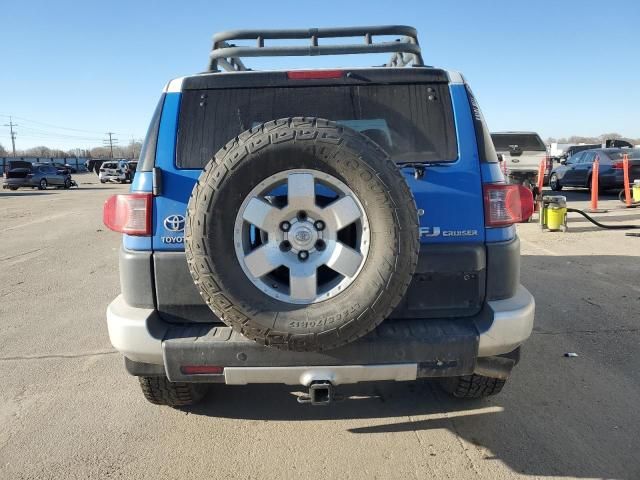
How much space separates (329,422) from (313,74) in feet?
6.84

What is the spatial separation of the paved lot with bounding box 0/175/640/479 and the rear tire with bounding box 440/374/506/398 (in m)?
0.11

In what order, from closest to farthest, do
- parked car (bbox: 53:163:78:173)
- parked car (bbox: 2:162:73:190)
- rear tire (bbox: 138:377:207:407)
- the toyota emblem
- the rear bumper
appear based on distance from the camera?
1. the rear bumper
2. the toyota emblem
3. rear tire (bbox: 138:377:207:407)
4. parked car (bbox: 2:162:73:190)
5. parked car (bbox: 53:163:78:173)

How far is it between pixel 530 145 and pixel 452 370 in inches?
561

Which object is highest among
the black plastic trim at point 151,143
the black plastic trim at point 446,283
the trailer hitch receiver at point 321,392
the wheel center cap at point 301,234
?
the black plastic trim at point 151,143

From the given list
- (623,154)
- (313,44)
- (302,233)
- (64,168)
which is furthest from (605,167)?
(64,168)

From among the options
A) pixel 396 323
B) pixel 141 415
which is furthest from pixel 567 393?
pixel 141 415

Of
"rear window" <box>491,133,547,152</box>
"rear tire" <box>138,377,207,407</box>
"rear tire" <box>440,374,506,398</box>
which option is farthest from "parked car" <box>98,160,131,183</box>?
"rear tire" <box>440,374,506,398</box>

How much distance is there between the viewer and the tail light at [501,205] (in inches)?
98.8

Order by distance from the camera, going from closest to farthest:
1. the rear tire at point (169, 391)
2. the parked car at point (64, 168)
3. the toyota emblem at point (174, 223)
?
the toyota emblem at point (174, 223) < the rear tire at point (169, 391) < the parked car at point (64, 168)

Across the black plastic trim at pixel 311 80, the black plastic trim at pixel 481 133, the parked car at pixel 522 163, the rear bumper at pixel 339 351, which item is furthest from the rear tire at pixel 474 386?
the parked car at pixel 522 163

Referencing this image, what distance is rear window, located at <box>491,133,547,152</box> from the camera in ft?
48.5

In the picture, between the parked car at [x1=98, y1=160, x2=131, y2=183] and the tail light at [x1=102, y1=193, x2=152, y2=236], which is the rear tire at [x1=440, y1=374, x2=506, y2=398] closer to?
the tail light at [x1=102, y1=193, x2=152, y2=236]

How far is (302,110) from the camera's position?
2.65 metres

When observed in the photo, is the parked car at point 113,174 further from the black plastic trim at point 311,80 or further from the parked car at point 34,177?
the black plastic trim at point 311,80
